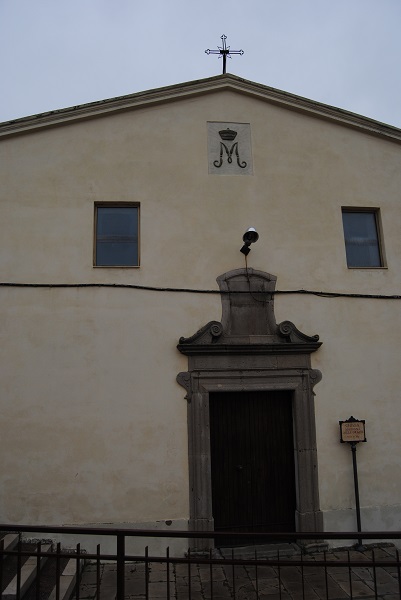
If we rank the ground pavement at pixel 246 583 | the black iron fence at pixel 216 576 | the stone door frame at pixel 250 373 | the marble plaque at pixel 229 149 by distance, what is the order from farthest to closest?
the marble plaque at pixel 229 149 → the stone door frame at pixel 250 373 → the ground pavement at pixel 246 583 → the black iron fence at pixel 216 576

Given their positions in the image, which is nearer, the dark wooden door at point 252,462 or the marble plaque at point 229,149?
the dark wooden door at point 252,462

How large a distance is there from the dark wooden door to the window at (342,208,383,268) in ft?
7.83

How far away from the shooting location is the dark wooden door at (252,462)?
6156 millimetres

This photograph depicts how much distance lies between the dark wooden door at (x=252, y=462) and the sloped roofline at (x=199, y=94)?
4.29 meters

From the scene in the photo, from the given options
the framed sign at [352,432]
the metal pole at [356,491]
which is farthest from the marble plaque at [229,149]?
the metal pole at [356,491]

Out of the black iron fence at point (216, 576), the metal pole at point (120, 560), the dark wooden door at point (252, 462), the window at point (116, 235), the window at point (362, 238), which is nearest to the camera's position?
the metal pole at point (120, 560)

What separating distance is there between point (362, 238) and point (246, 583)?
4.89 meters

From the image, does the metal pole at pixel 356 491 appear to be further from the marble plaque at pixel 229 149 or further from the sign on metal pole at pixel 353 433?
the marble plaque at pixel 229 149

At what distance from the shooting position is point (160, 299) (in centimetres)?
637

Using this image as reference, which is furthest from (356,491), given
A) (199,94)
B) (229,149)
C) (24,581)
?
(199,94)

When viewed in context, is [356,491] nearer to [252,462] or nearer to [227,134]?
[252,462]

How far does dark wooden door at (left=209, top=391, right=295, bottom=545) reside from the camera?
6156mm

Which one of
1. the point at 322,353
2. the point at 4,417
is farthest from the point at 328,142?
the point at 4,417

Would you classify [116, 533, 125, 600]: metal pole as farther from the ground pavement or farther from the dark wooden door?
the dark wooden door
